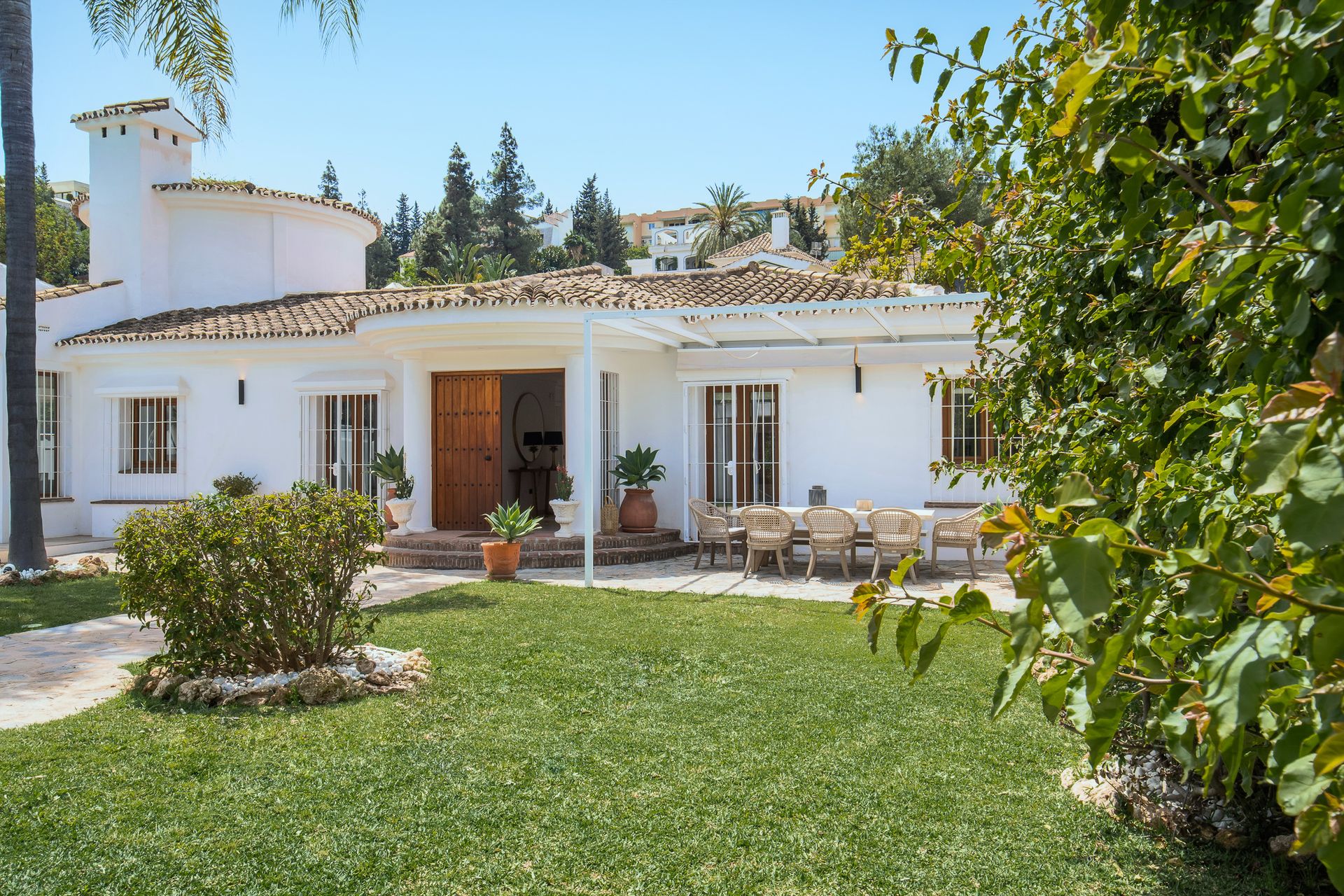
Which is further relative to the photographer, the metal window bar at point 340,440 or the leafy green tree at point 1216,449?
the metal window bar at point 340,440

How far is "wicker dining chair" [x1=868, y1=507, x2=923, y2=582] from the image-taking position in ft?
37.3

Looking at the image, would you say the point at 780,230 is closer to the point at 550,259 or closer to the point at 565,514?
the point at 565,514

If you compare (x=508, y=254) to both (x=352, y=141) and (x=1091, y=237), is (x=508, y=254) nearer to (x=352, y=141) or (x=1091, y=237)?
(x=352, y=141)

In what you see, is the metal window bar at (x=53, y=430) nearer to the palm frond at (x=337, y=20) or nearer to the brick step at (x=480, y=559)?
the brick step at (x=480, y=559)

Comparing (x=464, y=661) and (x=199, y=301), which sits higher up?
(x=199, y=301)

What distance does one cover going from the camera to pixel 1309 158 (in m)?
1.26

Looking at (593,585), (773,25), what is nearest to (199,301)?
(593,585)

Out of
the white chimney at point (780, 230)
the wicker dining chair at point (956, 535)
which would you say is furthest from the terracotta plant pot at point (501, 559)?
the white chimney at point (780, 230)

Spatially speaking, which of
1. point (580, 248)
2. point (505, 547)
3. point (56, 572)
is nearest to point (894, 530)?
point (505, 547)

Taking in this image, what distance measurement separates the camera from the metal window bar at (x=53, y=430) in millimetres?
16672

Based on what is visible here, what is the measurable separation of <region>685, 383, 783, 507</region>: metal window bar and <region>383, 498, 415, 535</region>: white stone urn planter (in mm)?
4465

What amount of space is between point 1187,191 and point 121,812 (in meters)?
4.89

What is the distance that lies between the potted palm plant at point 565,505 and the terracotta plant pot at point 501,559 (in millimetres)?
1891

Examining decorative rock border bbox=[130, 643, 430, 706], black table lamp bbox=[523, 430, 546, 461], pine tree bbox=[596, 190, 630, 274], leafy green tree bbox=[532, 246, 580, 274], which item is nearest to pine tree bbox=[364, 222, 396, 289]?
leafy green tree bbox=[532, 246, 580, 274]
